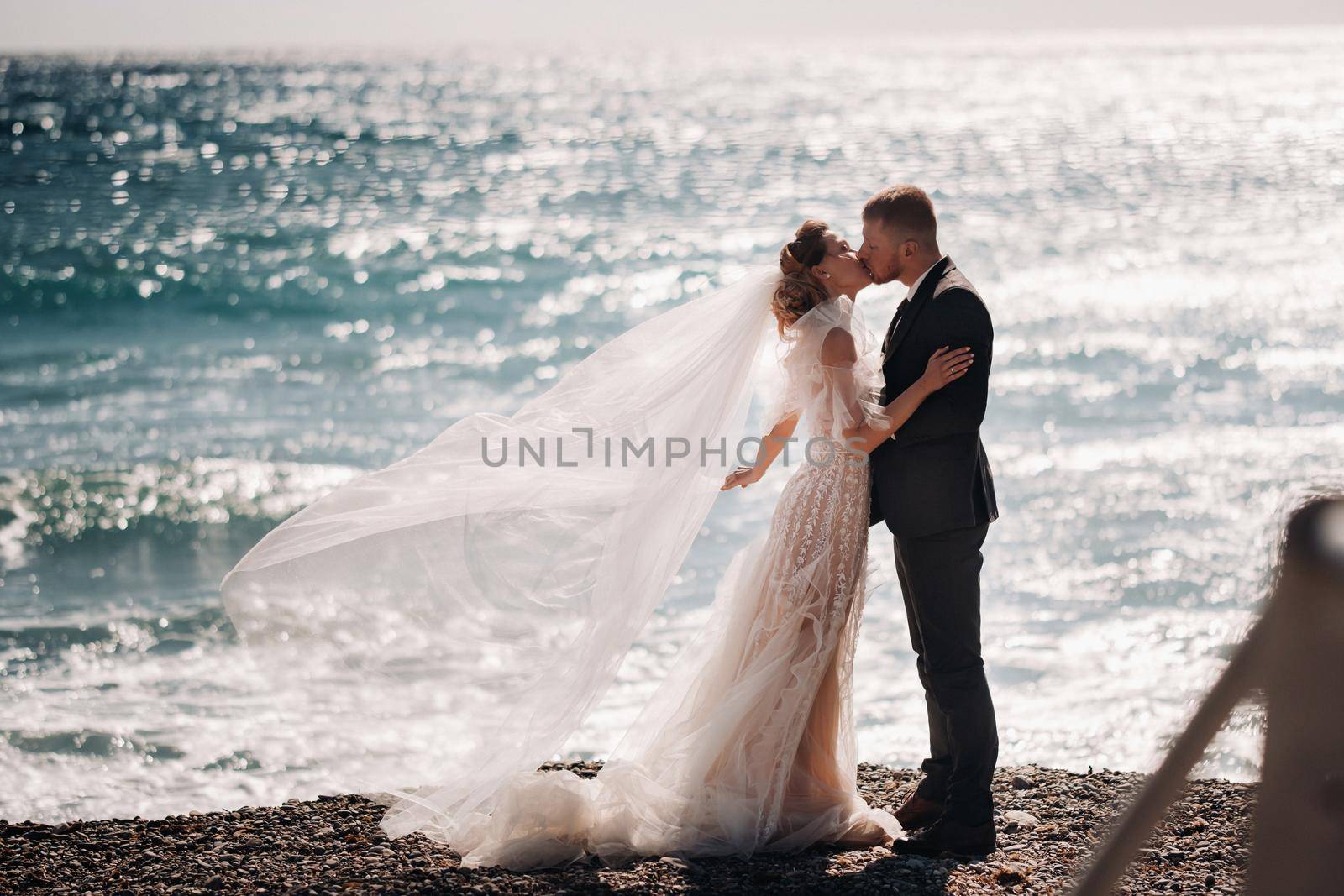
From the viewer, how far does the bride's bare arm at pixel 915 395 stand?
13.8ft

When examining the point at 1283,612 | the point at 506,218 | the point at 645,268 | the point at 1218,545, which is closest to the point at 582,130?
the point at 506,218

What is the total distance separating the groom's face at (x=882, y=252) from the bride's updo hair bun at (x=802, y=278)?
162mm

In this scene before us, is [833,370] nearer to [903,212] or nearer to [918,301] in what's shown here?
[918,301]

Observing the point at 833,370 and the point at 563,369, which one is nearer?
the point at 833,370

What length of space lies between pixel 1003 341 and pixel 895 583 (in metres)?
8.91

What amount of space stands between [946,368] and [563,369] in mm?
13039

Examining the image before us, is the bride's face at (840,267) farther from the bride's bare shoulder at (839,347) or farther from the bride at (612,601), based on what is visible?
the bride's bare shoulder at (839,347)

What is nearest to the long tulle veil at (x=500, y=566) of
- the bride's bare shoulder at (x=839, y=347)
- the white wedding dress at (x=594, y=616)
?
the white wedding dress at (x=594, y=616)

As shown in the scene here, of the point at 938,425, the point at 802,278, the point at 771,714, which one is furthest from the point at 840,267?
the point at 771,714

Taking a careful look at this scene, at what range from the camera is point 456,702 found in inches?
173

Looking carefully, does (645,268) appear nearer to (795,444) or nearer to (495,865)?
(795,444)

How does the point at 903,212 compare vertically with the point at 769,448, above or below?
above

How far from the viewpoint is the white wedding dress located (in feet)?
14.2

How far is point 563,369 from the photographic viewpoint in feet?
55.8
